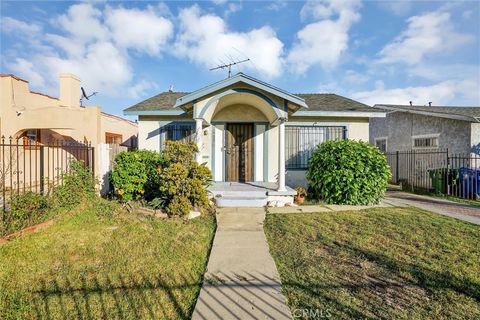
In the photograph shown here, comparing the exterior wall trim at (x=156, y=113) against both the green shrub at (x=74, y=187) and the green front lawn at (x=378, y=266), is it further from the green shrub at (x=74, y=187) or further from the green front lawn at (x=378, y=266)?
the green front lawn at (x=378, y=266)

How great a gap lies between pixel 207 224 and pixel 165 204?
1615 millimetres

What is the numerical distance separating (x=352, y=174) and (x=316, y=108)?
350cm

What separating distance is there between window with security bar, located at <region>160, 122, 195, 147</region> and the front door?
1529 mm

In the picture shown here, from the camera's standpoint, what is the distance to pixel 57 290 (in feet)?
10.3

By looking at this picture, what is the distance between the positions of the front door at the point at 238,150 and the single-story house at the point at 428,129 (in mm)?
8670

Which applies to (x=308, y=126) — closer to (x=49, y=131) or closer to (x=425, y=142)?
(x=425, y=142)

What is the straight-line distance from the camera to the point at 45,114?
29.2 feet

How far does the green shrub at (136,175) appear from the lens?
6957mm

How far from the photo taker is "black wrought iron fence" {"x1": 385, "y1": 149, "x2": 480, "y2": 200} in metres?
9.30

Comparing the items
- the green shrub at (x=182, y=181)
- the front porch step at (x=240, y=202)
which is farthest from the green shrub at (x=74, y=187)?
the front porch step at (x=240, y=202)

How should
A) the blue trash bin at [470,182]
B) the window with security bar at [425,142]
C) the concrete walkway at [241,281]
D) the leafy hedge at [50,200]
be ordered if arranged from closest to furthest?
the concrete walkway at [241,281]
the leafy hedge at [50,200]
the blue trash bin at [470,182]
the window with security bar at [425,142]

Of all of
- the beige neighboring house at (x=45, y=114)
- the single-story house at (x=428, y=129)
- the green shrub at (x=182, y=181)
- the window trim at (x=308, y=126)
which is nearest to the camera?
the green shrub at (x=182, y=181)

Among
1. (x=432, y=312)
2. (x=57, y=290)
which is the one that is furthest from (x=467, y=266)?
(x=57, y=290)

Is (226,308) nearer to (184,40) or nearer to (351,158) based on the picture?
(351,158)
